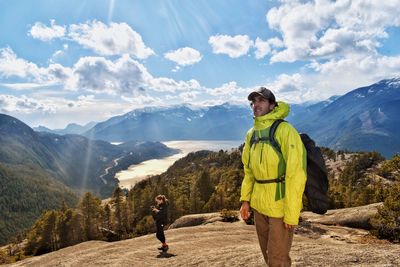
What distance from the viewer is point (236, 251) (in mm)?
18781

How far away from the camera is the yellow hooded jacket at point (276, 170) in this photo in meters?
7.87

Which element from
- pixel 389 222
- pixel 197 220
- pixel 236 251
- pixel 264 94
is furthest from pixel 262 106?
pixel 197 220

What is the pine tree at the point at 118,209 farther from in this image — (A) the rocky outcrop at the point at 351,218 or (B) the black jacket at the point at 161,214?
(B) the black jacket at the point at 161,214

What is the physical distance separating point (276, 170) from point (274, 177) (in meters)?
0.18

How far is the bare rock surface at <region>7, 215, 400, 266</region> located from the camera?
15102 millimetres

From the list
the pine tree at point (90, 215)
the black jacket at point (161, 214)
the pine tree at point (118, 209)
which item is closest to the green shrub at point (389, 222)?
the black jacket at point (161, 214)

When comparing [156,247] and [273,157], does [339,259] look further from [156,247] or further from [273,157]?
[156,247]

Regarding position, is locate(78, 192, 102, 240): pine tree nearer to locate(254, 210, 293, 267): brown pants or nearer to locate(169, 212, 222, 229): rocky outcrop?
locate(169, 212, 222, 229): rocky outcrop

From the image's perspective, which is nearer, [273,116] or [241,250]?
[273,116]

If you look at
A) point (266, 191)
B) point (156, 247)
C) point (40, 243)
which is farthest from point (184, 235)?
point (40, 243)

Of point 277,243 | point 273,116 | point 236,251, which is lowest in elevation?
point 236,251

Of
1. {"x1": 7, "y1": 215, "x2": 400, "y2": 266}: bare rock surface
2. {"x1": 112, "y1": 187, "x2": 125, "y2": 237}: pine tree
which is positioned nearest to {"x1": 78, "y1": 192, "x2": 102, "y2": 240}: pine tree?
{"x1": 112, "y1": 187, "x2": 125, "y2": 237}: pine tree

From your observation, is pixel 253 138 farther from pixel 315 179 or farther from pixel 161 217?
pixel 161 217

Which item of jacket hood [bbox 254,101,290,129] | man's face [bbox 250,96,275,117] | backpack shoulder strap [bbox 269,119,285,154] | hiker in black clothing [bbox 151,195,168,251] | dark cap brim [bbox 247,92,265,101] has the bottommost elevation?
hiker in black clothing [bbox 151,195,168,251]
